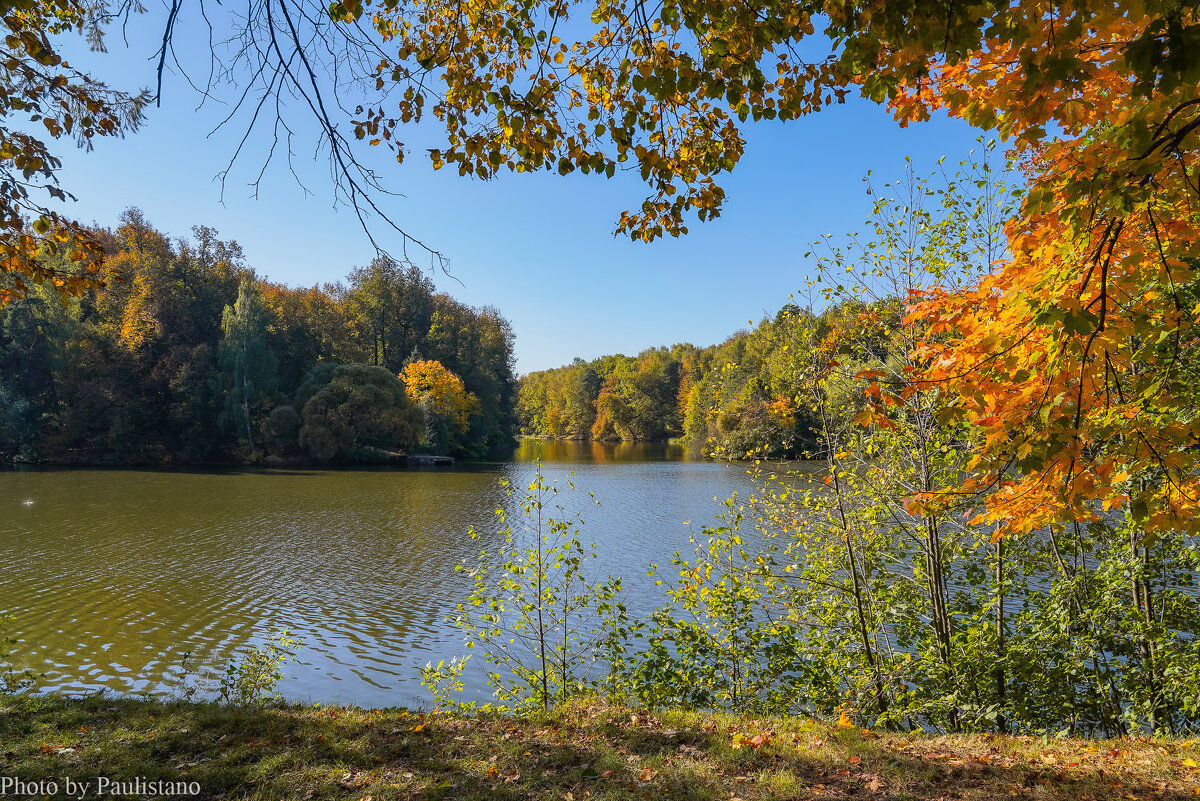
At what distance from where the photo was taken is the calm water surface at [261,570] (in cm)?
884

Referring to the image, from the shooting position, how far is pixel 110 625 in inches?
398

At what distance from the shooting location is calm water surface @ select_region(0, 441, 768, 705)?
29.0 feet

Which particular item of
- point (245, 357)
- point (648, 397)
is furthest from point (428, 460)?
point (648, 397)

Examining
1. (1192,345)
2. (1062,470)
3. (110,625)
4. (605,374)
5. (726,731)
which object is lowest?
(110,625)

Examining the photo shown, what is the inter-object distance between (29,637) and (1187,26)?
13654mm

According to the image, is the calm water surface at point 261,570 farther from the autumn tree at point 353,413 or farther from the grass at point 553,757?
the autumn tree at point 353,413

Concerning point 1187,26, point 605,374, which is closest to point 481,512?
point 1187,26

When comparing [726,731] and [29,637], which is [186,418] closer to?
[29,637]

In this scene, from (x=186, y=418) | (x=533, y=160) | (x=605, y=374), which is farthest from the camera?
(x=605, y=374)

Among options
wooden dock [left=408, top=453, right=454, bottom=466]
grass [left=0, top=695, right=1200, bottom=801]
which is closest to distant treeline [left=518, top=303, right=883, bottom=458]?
wooden dock [left=408, top=453, right=454, bottom=466]

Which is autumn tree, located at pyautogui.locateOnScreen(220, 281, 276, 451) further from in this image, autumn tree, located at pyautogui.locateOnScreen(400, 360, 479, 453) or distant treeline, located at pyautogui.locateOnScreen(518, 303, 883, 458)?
distant treeline, located at pyautogui.locateOnScreen(518, 303, 883, 458)

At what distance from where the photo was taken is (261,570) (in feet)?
45.1

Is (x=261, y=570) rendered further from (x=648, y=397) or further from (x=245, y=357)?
(x=648, y=397)

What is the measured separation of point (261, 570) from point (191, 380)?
3156cm
